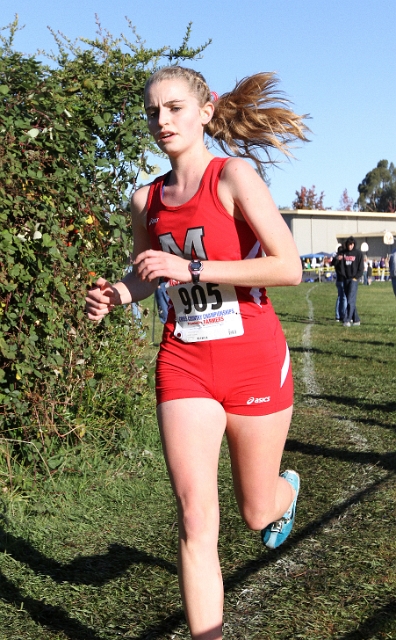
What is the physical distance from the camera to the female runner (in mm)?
2977

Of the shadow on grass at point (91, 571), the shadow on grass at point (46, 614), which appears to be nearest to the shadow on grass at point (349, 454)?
the shadow on grass at point (91, 571)

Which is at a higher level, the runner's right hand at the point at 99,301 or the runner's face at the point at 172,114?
the runner's face at the point at 172,114

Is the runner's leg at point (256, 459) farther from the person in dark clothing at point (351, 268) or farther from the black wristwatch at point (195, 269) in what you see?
the person in dark clothing at point (351, 268)

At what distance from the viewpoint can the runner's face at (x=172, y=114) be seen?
10.2ft

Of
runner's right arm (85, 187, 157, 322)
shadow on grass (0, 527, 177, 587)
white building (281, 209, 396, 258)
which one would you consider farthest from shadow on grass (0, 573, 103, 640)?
white building (281, 209, 396, 258)

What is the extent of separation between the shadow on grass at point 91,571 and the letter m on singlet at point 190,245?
5.26 feet

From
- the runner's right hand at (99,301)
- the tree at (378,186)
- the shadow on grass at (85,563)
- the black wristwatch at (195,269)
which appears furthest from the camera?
the tree at (378,186)

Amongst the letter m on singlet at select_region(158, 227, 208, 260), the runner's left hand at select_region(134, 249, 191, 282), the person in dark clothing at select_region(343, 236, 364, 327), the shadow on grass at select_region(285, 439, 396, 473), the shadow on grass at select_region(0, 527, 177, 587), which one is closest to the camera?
the runner's left hand at select_region(134, 249, 191, 282)

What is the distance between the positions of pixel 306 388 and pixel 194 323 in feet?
23.0

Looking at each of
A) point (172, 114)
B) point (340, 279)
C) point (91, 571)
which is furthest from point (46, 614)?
point (340, 279)

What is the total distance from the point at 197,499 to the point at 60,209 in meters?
2.71

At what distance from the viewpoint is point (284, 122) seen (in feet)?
12.1

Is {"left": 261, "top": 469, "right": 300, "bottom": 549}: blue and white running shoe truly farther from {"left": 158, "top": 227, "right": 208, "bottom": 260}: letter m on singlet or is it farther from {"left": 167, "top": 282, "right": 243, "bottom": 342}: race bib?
{"left": 158, "top": 227, "right": 208, "bottom": 260}: letter m on singlet

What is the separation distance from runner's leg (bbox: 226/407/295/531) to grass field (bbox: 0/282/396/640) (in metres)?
0.53
